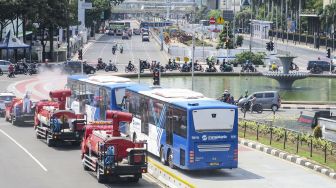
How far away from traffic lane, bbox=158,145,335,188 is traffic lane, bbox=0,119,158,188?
6.48 ft

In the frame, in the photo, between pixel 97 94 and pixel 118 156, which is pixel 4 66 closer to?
pixel 97 94

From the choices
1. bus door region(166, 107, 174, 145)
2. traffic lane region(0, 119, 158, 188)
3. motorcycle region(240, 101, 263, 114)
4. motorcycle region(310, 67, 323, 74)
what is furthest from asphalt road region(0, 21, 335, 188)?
motorcycle region(310, 67, 323, 74)

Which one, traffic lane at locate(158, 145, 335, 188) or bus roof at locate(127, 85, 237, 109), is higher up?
bus roof at locate(127, 85, 237, 109)

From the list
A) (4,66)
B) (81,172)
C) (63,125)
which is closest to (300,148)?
(81,172)

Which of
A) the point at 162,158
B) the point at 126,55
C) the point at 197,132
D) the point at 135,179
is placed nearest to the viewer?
the point at 135,179

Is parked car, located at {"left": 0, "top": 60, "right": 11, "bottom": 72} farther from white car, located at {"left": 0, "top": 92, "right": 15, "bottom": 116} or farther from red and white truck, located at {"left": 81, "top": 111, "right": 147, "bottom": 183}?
red and white truck, located at {"left": 81, "top": 111, "right": 147, "bottom": 183}

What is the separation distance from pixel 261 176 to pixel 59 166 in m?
7.39

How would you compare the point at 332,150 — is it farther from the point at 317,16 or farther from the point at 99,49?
the point at 317,16

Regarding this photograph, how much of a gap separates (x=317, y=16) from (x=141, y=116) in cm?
11644

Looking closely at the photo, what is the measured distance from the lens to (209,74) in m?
79.9

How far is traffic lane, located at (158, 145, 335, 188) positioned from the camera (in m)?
28.0

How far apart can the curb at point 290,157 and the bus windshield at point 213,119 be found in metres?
3.79

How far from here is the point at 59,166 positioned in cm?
3117

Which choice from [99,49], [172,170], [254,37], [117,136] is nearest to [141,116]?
[172,170]
